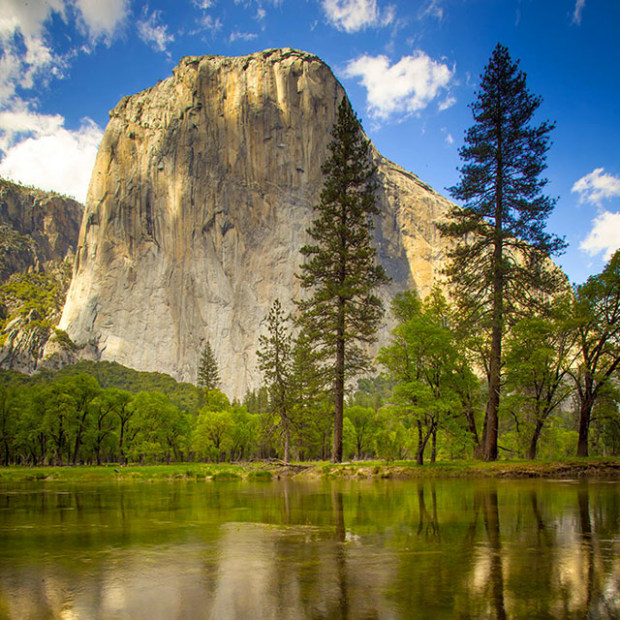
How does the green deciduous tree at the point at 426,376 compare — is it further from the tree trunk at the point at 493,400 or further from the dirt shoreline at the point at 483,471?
the dirt shoreline at the point at 483,471

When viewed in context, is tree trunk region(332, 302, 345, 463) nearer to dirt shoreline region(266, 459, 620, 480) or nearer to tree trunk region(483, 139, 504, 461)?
dirt shoreline region(266, 459, 620, 480)

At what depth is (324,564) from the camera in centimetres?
535

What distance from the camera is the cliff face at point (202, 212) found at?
156 metres

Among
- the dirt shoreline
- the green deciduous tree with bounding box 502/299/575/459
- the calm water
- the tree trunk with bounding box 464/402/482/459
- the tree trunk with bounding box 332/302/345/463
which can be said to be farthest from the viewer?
the tree trunk with bounding box 332/302/345/463

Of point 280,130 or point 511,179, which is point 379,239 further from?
point 511,179

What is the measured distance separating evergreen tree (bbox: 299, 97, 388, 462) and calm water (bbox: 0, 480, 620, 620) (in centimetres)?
1811

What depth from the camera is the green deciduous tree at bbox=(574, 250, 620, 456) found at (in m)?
22.3

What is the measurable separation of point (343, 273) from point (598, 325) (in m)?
13.7

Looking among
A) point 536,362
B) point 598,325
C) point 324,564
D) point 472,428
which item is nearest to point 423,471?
point 472,428

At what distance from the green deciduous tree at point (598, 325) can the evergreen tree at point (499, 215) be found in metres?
1.78

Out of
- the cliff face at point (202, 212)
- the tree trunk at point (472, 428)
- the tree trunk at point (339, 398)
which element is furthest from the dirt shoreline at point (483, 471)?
the cliff face at point (202, 212)

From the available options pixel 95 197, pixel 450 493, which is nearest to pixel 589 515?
pixel 450 493

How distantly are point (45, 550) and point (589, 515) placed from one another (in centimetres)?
861

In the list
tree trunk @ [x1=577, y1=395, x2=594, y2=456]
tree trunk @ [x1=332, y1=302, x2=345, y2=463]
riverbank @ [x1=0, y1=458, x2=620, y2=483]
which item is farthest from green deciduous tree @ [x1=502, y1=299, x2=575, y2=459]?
tree trunk @ [x1=332, y1=302, x2=345, y2=463]
